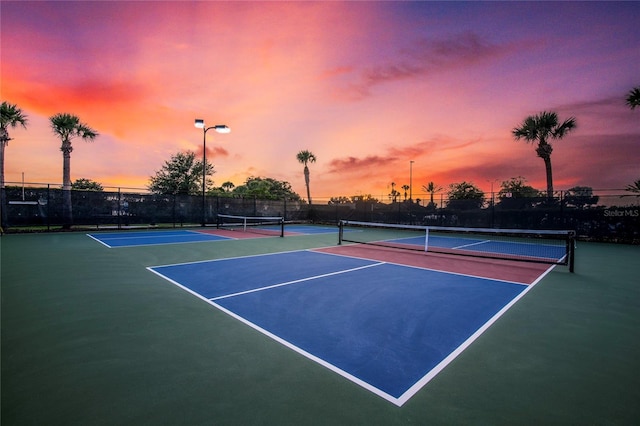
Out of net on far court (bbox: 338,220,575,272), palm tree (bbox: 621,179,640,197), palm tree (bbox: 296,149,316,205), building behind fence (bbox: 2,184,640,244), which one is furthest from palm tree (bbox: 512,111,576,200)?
palm tree (bbox: 296,149,316,205)

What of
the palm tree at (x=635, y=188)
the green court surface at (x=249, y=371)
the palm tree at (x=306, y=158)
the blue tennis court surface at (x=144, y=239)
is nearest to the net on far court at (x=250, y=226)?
the blue tennis court surface at (x=144, y=239)

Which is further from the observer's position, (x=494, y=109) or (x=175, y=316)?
(x=494, y=109)

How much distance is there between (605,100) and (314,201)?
2486 centimetres

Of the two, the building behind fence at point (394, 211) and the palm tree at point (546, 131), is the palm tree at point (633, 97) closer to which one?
the building behind fence at point (394, 211)

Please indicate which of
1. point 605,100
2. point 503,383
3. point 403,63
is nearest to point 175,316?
point 503,383

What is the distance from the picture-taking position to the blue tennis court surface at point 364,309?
3.14 meters

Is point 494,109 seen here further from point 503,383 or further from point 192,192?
point 192,192

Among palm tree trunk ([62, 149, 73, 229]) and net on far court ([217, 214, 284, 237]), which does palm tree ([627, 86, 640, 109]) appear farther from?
palm tree trunk ([62, 149, 73, 229])

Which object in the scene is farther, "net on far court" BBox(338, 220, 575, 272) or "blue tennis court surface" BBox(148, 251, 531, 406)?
"net on far court" BBox(338, 220, 575, 272)

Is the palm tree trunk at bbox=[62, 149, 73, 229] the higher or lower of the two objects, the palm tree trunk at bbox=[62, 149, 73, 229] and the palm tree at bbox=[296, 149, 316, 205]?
the lower

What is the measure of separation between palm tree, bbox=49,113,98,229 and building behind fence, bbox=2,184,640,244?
0.42 m

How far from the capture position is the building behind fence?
1636cm

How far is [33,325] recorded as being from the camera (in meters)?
4.03

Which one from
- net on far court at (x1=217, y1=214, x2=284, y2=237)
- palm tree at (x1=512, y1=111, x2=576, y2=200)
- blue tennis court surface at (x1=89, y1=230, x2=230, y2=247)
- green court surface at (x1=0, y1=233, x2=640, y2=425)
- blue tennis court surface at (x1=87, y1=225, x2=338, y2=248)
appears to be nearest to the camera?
green court surface at (x1=0, y1=233, x2=640, y2=425)
